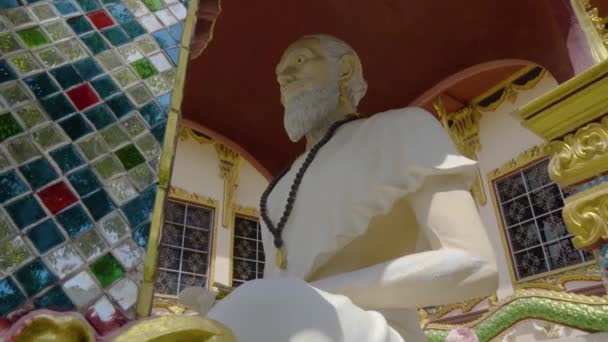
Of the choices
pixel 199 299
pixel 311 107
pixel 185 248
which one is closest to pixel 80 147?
pixel 199 299

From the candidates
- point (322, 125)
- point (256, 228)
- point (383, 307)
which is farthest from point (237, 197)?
point (383, 307)

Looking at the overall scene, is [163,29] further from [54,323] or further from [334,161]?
[334,161]

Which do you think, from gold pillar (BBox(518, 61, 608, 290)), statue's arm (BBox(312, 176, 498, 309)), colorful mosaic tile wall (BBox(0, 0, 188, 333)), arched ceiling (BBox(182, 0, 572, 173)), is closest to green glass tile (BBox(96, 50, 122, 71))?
colorful mosaic tile wall (BBox(0, 0, 188, 333))

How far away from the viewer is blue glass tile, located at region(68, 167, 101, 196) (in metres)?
0.54

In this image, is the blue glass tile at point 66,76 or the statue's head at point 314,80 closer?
the blue glass tile at point 66,76

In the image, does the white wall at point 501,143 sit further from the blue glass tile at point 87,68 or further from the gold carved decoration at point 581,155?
the blue glass tile at point 87,68

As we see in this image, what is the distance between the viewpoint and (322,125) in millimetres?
1488

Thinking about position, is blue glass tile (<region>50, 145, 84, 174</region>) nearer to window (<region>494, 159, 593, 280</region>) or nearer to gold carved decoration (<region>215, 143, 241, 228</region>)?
window (<region>494, 159, 593, 280</region>)

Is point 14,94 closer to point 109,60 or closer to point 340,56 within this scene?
point 109,60

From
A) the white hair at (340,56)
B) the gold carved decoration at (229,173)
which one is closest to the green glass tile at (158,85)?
the white hair at (340,56)

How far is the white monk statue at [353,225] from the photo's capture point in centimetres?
76

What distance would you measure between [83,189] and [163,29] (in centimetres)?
28

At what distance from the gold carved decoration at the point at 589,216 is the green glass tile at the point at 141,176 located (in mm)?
1715

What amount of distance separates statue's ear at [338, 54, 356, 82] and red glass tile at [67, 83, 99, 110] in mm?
977
